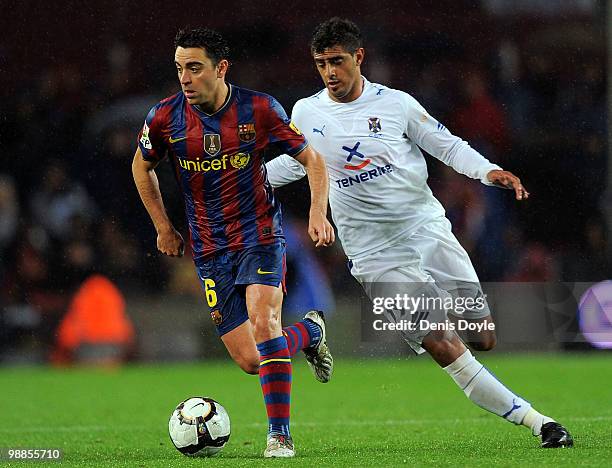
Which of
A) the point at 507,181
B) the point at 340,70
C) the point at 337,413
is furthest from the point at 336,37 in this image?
the point at 337,413

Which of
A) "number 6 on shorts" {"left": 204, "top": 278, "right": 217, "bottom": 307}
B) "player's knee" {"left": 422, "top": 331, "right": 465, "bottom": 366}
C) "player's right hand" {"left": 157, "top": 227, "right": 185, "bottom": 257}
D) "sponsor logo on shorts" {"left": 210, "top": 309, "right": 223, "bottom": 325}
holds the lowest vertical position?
"player's knee" {"left": 422, "top": 331, "right": 465, "bottom": 366}

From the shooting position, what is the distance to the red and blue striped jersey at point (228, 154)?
20.4 ft

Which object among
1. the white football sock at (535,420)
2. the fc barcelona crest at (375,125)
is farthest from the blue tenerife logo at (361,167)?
the white football sock at (535,420)

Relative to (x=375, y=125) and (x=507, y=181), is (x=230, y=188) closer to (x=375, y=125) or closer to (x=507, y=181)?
Result: (x=375, y=125)

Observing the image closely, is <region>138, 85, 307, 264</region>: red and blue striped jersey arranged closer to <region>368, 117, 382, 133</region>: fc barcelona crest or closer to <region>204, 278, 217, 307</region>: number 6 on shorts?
<region>204, 278, 217, 307</region>: number 6 on shorts

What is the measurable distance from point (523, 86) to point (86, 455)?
7.80 meters

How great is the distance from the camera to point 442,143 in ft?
21.7

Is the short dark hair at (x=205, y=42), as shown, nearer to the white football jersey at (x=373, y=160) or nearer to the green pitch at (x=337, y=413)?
the white football jersey at (x=373, y=160)

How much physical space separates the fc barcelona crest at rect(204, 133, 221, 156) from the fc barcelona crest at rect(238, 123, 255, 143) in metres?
0.11

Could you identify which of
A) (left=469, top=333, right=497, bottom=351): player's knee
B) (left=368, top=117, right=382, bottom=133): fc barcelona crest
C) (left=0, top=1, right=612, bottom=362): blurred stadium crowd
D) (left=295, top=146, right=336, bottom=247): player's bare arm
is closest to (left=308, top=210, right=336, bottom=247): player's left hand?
(left=295, top=146, right=336, bottom=247): player's bare arm

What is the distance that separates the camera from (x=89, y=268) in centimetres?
1276

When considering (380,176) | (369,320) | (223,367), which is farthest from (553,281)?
(380,176)

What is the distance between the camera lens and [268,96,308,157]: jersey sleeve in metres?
6.17

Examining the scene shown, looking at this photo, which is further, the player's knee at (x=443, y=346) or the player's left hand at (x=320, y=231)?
the player's knee at (x=443, y=346)
